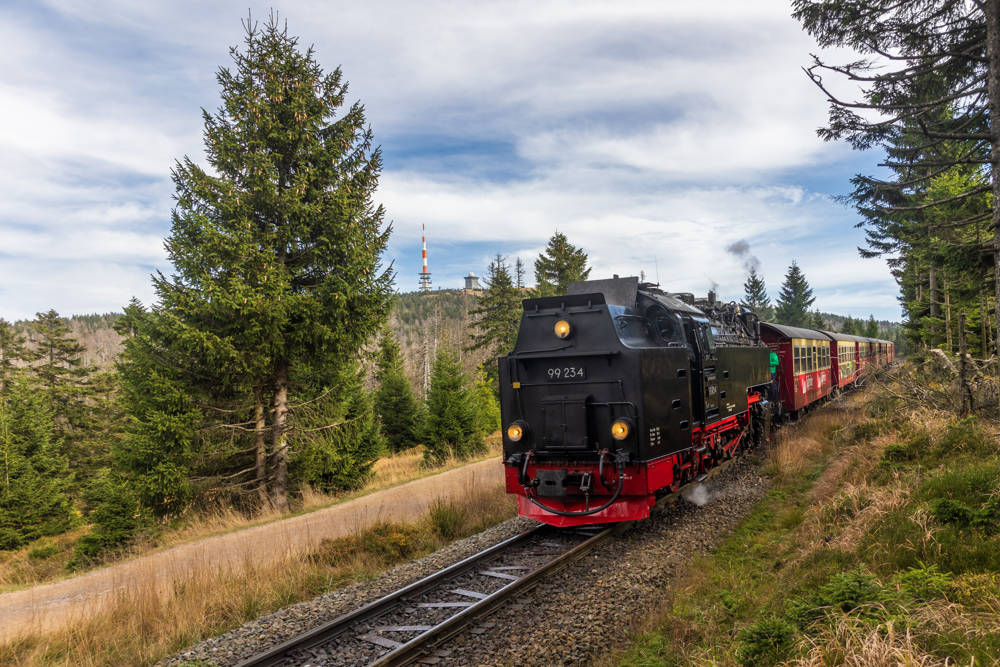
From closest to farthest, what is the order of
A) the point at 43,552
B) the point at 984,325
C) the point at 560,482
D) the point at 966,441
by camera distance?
the point at 560,482 < the point at 966,441 < the point at 984,325 < the point at 43,552

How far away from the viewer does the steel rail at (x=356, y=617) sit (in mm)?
4855

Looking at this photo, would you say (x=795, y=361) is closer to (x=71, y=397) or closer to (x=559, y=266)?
(x=559, y=266)

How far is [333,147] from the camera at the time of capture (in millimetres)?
13703

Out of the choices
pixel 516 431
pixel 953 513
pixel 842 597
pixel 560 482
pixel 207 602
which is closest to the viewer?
pixel 842 597

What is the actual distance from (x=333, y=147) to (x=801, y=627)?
43.9 feet

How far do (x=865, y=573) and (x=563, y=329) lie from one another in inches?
184

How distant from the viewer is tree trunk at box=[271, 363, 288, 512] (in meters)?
13.8

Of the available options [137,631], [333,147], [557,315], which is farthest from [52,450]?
[557,315]

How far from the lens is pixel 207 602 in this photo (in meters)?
6.19

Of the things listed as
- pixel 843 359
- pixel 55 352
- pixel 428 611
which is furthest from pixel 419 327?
pixel 428 611

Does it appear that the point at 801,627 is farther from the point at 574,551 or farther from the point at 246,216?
the point at 246,216

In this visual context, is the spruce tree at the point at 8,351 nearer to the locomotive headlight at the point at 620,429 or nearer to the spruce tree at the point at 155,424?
the spruce tree at the point at 155,424

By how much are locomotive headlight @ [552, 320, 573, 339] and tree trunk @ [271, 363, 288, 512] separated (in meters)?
8.47

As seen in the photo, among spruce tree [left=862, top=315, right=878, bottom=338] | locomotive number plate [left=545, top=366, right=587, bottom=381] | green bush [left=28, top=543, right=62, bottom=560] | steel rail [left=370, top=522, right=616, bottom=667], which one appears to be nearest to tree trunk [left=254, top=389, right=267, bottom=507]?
locomotive number plate [left=545, top=366, right=587, bottom=381]
